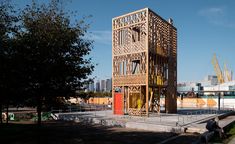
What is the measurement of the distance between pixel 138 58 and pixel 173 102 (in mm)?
7879

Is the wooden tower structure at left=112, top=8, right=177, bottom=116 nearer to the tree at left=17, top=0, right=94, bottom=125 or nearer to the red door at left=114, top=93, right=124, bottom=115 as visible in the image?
the red door at left=114, top=93, right=124, bottom=115

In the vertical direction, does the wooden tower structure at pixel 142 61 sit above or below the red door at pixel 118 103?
above

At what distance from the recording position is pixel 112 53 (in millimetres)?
34438

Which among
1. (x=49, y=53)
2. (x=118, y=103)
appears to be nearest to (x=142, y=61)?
(x=118, y=103)

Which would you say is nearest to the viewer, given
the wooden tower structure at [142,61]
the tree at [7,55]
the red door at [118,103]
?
the tree at [7,55]

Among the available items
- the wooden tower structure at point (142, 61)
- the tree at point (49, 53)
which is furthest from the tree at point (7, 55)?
the wooden tower structure at point (142, 61)

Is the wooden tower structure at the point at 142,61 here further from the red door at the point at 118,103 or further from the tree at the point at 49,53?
the tree at the point at 49,53

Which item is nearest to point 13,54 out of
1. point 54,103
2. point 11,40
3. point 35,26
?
point 11,40

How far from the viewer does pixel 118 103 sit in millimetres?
33344

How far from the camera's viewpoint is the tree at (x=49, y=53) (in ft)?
44.4

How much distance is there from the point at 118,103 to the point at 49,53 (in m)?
20.4

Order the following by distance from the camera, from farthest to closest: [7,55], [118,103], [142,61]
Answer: [118,103]
[142,61]
[7,55]

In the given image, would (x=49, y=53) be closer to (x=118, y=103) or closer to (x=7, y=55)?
(x=7, y=55)

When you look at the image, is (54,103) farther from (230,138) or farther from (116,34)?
(116,34)
